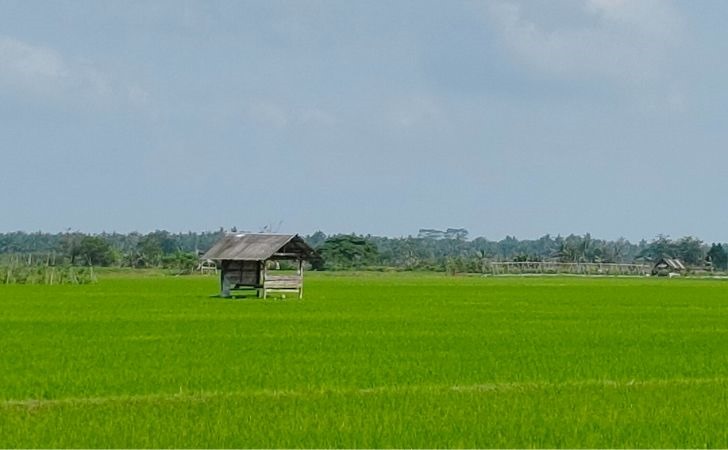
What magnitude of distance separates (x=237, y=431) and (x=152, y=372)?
5337 mm

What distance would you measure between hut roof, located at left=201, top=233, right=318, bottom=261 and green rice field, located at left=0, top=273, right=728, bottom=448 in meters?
15.0

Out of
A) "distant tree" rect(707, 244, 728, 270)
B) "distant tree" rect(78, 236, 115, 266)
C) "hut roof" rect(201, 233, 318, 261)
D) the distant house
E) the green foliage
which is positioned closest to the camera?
"hut roof" rect(201, 233, 318, 261)

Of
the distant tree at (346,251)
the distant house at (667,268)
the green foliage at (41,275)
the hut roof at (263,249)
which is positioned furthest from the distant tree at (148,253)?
the hut roof at (263,249)

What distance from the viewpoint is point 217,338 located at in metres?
22.2

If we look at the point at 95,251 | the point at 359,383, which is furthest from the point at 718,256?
the point at 359,383

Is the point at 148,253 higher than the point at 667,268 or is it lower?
higher

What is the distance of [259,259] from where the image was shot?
43.5m

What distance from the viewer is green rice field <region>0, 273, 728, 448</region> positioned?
10219 millimetres

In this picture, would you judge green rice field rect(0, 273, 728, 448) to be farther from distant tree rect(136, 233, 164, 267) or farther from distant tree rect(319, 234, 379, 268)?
distant tree rect(319, 234, 379, 268)

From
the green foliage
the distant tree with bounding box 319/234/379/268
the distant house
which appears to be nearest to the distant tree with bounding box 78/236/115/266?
the distant tree with bounding box 319/234/379/268

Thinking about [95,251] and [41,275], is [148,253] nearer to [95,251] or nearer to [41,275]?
[95,251]

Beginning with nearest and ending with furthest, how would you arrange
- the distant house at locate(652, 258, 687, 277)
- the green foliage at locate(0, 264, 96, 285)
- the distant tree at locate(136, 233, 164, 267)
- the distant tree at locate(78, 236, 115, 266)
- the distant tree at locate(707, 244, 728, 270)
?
the green foliage at locate(0, 264, 96, 285) → the distant tree at locate(136, 233, 164, 267) → the distant tree at locate(78, 236, 115, 266) → the distant house at locate(652, 258, 687, 277) → the distant tree at locate(707, 244, 728, 270)

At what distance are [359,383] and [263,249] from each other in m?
30.0

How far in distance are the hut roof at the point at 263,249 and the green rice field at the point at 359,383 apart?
Result: 1502cm
